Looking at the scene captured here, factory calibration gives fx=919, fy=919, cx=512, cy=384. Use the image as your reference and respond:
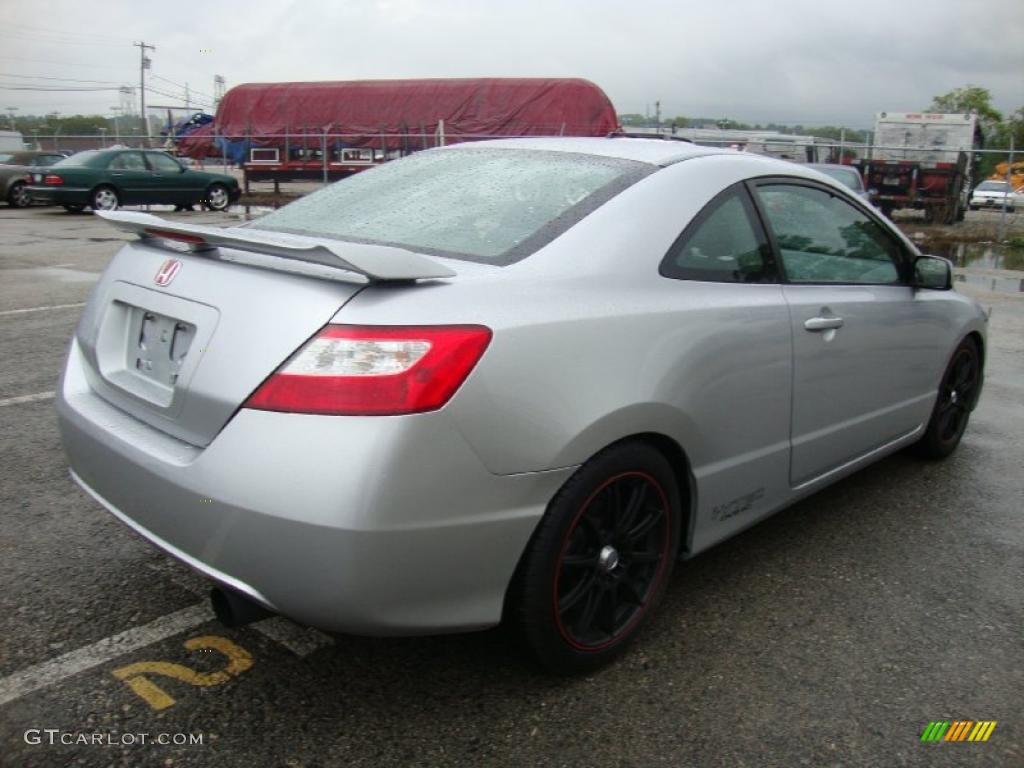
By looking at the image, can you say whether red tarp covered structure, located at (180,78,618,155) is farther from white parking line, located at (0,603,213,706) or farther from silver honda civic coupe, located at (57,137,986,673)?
white parking line, located at (0,603,213,706)

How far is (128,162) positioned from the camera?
63.3 ft

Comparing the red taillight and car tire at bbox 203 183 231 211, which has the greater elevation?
the red taillight

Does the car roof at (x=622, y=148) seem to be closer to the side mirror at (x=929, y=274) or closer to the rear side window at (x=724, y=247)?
the rear side window at (x=724, y=247)

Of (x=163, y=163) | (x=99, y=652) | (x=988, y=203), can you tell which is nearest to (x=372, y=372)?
(x=99, y=652)

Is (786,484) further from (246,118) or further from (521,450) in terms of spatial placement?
(246,118)

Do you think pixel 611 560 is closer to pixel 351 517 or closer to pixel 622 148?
pixel 351 517

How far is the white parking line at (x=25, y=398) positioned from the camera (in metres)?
5.12

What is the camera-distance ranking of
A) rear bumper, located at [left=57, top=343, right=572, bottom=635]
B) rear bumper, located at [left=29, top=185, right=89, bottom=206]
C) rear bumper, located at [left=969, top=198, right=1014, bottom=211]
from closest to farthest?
rear bumper, located at [left=57, top=343, right=572, bottom=635]
rear bumper, located at [left=29, top=185, right=89, bottom=206]
rear bumper, located at [left=969, top=198, right=1014, bottom=211]

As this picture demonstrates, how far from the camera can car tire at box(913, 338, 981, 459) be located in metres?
4.46

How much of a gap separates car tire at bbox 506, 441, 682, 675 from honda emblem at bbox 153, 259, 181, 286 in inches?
49.5

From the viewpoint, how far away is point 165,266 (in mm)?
2668

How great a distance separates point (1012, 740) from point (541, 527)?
53.4 inches

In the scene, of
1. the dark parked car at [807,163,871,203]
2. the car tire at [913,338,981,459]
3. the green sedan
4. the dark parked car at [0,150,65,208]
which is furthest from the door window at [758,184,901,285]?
the dark parked car at [0,150,65,208]

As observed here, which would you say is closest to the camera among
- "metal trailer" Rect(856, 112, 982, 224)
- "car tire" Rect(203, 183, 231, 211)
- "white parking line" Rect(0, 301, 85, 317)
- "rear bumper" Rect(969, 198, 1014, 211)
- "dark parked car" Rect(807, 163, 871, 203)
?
"white parking line" Rect(0, 301, 85, 317)
